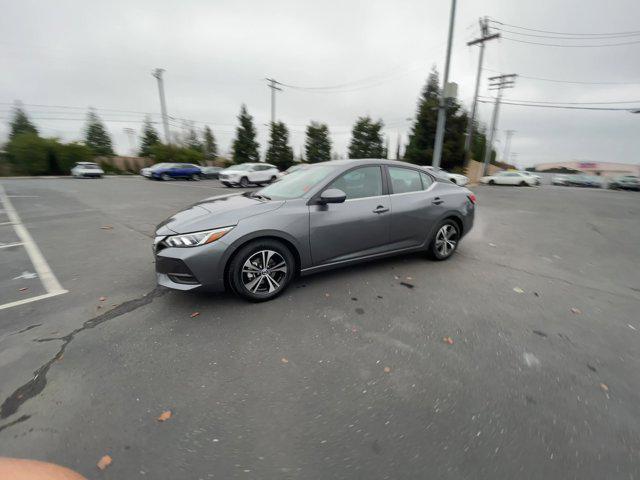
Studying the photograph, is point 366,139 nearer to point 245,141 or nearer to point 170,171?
point 245,141

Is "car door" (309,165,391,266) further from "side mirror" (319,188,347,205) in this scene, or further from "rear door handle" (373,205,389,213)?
"side mirror" (319,188,347,205)

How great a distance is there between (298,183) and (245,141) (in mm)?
37905

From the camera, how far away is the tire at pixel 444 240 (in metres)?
4.64

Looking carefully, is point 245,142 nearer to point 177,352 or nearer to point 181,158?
point 181,158

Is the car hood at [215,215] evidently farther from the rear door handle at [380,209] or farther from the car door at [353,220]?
the rear door handle at [380,209]

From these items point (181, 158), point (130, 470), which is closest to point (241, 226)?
point (130, 470)

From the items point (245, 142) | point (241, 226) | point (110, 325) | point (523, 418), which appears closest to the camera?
point (523, 418)

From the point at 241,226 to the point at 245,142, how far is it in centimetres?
3872

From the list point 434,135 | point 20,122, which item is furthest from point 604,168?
point 20,122

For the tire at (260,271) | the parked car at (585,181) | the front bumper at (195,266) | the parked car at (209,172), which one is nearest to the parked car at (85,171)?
the parked car at (209,172)

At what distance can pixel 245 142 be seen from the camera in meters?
38.9

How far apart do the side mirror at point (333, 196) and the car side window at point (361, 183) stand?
0.59 feet

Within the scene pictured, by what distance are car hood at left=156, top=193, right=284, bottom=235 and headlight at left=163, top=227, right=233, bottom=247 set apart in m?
0.05

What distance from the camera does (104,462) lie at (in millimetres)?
1642
